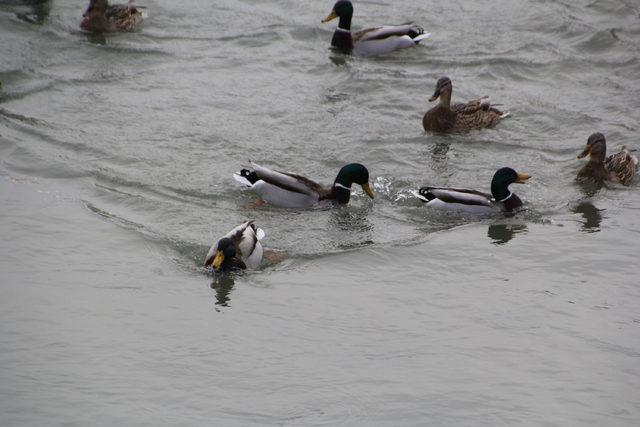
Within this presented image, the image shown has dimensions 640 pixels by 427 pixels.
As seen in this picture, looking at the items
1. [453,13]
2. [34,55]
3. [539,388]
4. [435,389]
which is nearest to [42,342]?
[435,389]

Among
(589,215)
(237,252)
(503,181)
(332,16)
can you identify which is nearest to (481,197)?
(503,181)

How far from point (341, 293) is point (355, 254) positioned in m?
1.16

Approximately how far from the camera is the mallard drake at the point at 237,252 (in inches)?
378

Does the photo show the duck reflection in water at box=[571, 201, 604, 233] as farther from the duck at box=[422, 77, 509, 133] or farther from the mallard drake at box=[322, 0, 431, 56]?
the mallard drake at box=[322, 0, 431, 56]

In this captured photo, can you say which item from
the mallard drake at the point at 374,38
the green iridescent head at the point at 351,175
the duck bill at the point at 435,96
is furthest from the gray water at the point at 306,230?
the duck bill at the point at 435,96

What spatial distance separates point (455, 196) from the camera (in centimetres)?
1173

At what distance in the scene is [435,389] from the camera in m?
7.61

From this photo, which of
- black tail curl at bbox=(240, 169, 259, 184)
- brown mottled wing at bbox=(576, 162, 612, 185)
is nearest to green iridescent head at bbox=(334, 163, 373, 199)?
black tail curl at bbox=(240, 169, 259, 184)

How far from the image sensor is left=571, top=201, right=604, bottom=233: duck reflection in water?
11.5m

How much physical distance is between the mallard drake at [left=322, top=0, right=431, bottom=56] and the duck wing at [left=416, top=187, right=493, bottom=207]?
629 cm

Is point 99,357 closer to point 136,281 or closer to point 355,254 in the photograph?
point 136,281

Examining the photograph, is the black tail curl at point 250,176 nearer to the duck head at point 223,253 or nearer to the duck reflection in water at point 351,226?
the duck reflection in water at point 351,226

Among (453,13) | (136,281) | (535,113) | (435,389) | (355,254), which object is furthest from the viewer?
(453,13)

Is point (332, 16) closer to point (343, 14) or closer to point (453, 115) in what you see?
point (343, 14)
